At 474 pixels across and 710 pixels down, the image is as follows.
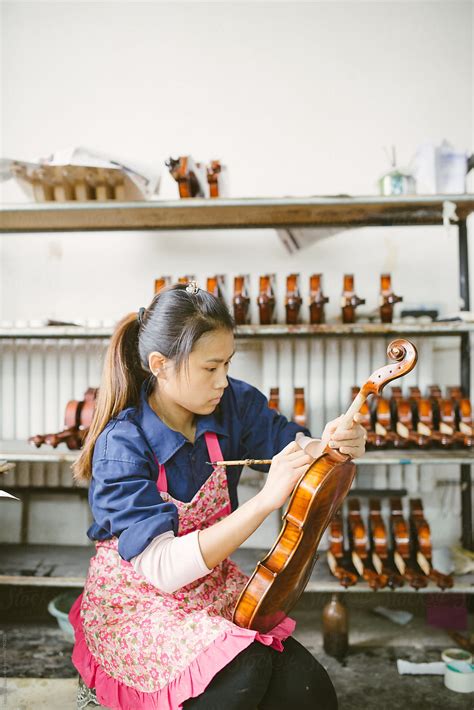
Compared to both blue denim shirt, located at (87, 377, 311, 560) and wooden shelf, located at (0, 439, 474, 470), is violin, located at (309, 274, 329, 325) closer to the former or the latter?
wooden shelf, located at (0, 439, 474, 470)

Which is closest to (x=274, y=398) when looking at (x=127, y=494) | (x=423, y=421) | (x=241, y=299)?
(x=241, y=299)

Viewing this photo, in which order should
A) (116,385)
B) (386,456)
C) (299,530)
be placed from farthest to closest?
1. (386,456)
2. (116,385)
3. (299,530)

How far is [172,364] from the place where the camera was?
4.75ft

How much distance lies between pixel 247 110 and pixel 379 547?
6.74 feet

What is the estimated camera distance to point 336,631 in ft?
7.48

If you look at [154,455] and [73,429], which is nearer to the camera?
[154,455]

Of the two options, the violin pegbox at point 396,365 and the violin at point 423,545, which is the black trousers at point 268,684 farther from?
the violin at point 423,545

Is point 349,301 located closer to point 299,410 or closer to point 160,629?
point 299,410

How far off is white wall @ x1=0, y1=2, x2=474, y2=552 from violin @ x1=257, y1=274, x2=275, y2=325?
37cm

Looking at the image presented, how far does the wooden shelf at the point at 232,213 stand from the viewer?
2.25 metres

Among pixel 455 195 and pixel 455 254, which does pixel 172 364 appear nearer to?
pixel 455 195

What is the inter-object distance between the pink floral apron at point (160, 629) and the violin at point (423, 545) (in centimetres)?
99

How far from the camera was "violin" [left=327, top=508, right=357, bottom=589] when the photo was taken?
2.22 metres

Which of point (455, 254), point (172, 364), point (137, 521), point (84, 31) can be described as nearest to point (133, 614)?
point (137, 521)
